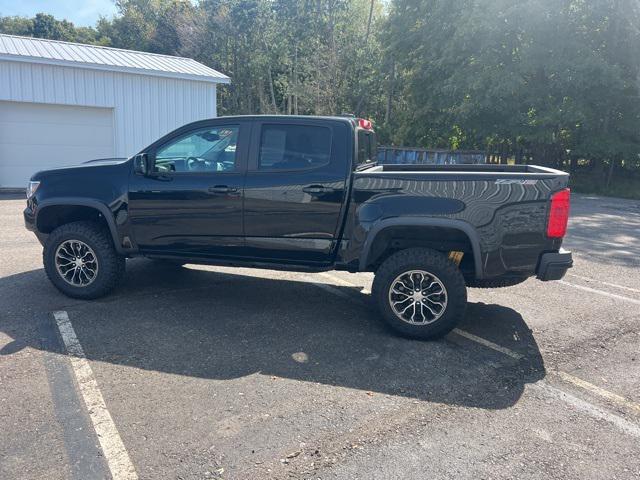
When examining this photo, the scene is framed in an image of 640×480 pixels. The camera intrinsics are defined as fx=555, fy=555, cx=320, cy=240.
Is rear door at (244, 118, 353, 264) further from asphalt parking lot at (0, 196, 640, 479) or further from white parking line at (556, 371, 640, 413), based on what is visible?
white parking line at (556, 371, 640, 413)

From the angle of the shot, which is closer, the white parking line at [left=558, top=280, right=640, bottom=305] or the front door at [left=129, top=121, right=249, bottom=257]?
the front door at [left=129, top=121, right=249, bottom=257]

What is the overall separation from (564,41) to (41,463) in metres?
19.0

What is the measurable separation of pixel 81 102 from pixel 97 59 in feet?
4.64

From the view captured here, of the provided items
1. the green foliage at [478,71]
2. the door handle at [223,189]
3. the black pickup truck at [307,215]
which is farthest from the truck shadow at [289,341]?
the green foliage at [478,71]

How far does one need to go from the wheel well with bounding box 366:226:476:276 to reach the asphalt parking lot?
0.67 m

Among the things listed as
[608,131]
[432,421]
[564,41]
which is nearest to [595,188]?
[608,131]

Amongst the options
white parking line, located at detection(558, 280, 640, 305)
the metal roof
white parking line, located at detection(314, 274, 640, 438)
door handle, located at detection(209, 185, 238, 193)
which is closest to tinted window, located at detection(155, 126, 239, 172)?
door handle, located at detection(209, 185, 238, 193)

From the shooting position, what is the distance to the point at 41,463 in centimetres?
294

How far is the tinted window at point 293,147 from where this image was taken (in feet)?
16.7

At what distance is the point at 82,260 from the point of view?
5.61 m

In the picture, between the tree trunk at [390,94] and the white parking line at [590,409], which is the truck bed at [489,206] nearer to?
the white parking line at [590,409]

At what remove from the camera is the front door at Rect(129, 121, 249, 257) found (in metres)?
5.21

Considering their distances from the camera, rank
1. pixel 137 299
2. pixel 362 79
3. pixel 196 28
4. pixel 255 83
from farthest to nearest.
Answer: pixel 196 28 < pixel 255 83 < pixel 362 79 < pixel 137 299

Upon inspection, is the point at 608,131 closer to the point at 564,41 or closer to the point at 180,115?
the point at 564,41
